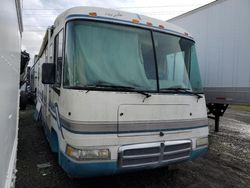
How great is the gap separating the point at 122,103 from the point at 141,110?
29cm

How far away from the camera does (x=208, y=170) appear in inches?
169

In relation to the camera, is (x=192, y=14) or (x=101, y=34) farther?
(x=192, y=14)

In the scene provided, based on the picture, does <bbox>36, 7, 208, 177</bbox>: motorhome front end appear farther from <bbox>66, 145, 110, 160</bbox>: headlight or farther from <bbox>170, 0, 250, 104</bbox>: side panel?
<bbox>170, 0, 250, 104</bbox>: side panel

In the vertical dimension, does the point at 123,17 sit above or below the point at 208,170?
above

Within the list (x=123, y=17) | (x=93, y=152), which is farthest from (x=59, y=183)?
(x=123, y=17)

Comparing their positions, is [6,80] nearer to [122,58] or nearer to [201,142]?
[122,58]

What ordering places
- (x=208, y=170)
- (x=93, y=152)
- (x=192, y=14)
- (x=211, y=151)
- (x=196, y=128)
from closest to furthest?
(x=93, y=152) < (x=196, y=128) < (x=208, y=170) < (x=211, y=151) < (x=192, y=14)

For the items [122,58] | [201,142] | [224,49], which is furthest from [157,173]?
[224,49]

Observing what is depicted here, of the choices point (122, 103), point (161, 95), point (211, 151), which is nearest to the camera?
point (122, 103)

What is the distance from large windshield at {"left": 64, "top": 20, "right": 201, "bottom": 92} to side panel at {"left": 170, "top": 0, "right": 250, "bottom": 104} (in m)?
2.07

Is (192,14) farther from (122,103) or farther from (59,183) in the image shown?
(59,183)

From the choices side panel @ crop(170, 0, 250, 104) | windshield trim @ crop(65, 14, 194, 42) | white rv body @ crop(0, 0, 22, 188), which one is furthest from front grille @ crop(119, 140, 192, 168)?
side panel @ crop(170, 0, 250, 104)

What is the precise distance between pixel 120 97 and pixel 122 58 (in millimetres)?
568

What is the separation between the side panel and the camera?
16.1 feet
